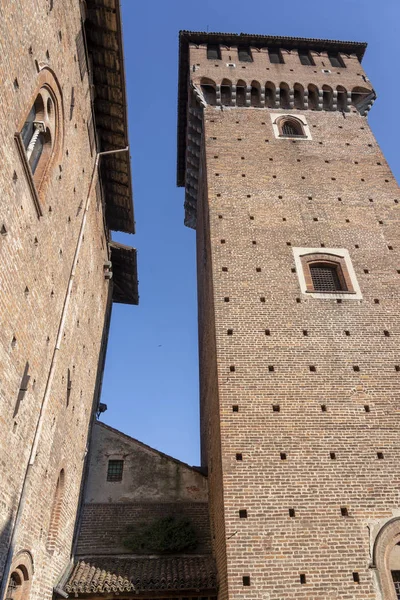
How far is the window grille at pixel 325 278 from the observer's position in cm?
1120

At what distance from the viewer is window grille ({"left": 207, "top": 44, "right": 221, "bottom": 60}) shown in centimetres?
1798

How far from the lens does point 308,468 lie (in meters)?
8.34

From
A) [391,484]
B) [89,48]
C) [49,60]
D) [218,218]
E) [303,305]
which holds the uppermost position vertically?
[89,48]

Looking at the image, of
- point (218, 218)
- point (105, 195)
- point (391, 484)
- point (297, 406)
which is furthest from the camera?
point (105, 195)

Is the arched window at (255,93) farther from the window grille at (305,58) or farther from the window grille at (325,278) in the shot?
the window grille at (325,278)

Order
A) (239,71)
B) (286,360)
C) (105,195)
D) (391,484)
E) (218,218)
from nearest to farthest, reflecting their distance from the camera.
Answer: (391,484) → (286,360) → (218,218) → (105,195) → (239,71)

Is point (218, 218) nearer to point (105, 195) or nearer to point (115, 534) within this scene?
point (105, 195)

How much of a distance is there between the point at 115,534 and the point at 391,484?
5626 millimetres

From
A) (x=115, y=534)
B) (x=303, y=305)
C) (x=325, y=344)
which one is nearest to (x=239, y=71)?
(x=303, y=305)

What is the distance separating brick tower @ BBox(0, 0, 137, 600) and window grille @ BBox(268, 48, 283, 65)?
8782 mm

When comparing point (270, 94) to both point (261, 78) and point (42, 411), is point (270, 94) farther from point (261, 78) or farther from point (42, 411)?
point (42, 411)

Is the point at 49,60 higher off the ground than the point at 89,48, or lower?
lower

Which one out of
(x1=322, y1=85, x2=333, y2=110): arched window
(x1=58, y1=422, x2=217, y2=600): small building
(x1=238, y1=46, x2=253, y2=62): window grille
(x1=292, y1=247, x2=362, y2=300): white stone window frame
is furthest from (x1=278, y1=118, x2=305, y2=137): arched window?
(x1=58, y1=422, x2=217, y2=600): small building

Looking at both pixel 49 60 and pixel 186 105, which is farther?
pixel 186 105
